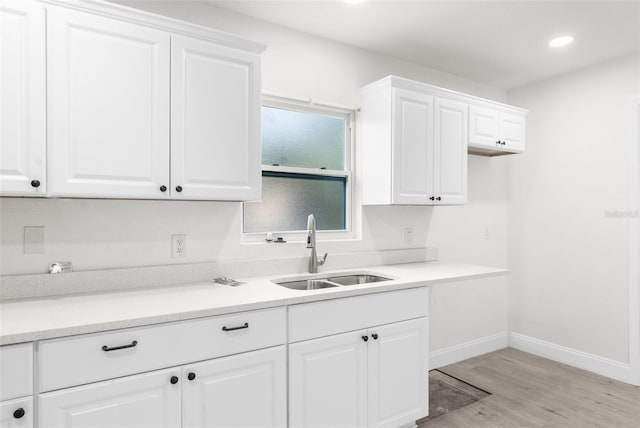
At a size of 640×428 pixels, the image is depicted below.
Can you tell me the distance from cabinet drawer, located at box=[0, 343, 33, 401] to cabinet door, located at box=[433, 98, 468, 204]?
248 cm

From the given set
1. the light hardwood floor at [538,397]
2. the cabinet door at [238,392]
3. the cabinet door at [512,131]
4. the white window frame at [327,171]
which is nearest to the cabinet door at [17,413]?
the cabinet door at [238,392]

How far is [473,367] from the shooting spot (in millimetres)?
3471

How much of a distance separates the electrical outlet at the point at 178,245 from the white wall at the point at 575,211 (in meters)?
3.20

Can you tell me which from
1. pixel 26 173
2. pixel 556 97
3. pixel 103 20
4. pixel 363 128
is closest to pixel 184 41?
pixel 103 20

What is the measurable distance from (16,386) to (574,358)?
3973 millimetres

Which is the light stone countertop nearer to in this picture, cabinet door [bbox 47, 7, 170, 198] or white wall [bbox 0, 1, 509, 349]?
white wall [bbox 0, 1, 509, 349]

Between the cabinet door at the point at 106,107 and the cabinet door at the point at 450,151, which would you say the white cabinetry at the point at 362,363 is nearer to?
the cabinet door at the point at 450,151

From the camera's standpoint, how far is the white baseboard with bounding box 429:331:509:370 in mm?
3424

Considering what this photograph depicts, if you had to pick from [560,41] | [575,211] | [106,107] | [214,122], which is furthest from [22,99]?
[575,211]

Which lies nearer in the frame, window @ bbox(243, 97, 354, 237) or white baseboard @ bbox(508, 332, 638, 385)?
window @ bbox(243, 97, 354, 237)

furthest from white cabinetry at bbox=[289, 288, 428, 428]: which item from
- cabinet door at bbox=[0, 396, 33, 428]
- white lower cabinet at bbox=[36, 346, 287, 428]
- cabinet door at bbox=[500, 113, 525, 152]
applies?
cabinet door at bbox=[500, 113, 525, 152]

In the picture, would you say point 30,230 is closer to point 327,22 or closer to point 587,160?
point 327,22

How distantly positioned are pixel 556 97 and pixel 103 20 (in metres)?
3.66

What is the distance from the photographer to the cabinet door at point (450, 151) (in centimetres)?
290
